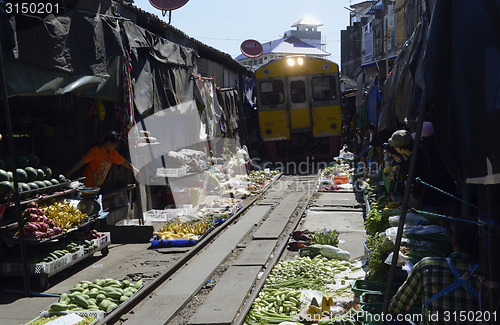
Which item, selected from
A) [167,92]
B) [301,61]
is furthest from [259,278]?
[301,61]

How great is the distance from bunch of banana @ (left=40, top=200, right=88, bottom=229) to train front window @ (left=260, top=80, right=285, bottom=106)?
12918 mm

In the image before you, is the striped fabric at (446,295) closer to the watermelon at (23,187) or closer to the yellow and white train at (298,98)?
the watermelon at (23,187)

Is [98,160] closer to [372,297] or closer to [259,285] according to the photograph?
[259,285]

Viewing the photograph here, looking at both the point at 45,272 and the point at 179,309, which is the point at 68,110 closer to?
the point at 45,272

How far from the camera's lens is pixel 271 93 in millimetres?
19750

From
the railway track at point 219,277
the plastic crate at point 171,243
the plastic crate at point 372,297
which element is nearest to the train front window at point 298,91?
the railway track at point 219,277

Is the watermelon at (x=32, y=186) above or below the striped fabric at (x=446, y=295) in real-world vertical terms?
above

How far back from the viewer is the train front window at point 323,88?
19.6 m

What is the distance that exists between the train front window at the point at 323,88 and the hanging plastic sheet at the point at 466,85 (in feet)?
53.4

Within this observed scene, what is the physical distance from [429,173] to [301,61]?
14.5 m

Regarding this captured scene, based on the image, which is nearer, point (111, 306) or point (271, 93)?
point (111, 306)

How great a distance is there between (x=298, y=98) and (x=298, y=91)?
0.26 metres

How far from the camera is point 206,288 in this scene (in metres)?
6.82

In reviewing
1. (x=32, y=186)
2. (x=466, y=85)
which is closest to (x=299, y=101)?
(x=32, y=186)
